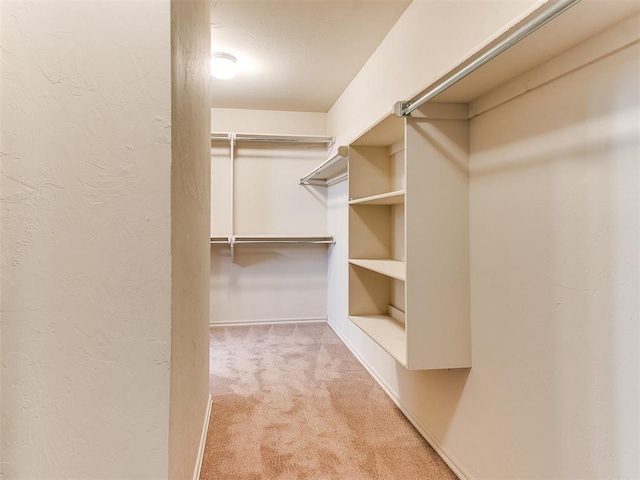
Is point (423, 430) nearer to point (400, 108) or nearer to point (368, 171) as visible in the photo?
point (368, 171)

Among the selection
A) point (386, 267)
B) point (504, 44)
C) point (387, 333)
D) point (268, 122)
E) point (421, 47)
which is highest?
point (268, 122)

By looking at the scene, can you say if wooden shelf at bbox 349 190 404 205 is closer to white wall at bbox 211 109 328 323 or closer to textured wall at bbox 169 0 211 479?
textured wall at bbox 169 0 211 479

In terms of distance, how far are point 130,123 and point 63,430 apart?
31.0 inches

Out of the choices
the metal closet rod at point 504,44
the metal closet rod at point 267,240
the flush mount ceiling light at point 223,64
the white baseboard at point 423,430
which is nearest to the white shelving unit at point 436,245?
the metal closet rod at point 504,44

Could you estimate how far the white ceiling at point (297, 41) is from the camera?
207cm

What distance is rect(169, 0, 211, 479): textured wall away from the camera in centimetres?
97

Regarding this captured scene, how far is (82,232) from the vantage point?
0.87 metres

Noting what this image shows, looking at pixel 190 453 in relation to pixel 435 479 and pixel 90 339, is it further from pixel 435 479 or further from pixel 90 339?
pixel 435 479

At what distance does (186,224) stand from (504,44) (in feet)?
3.54

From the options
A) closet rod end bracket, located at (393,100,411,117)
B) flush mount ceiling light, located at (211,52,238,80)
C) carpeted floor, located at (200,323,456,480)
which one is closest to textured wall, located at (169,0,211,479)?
carpeted floor, located at (200,323,456,480)

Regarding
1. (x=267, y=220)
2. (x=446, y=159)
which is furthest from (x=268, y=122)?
(x=446, y=159)

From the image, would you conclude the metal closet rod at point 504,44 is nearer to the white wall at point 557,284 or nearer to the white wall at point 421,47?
the white wall at point 421,47

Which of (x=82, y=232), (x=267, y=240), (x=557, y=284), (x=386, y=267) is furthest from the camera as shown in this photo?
(x=267, y=240)

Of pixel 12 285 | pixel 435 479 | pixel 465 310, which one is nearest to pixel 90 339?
pixel 12 285
